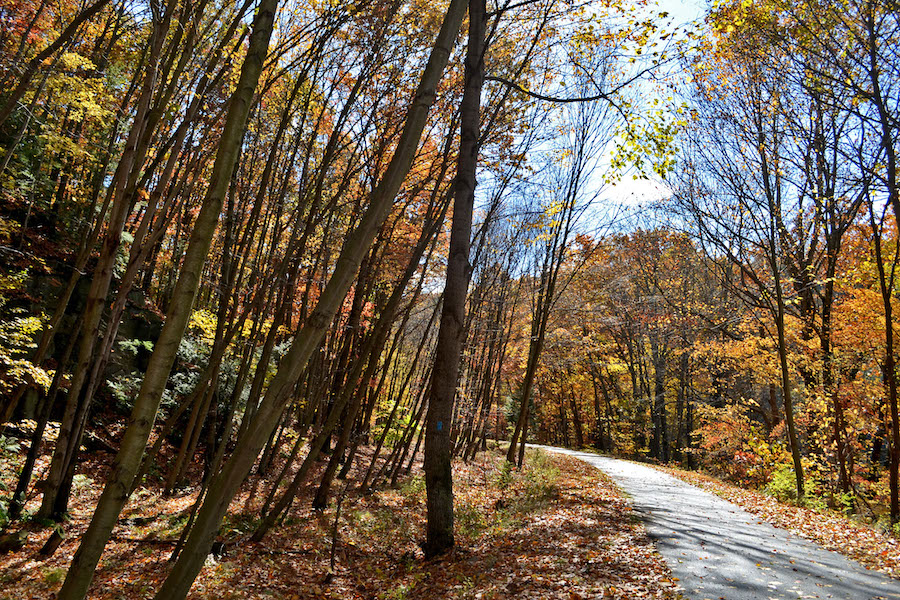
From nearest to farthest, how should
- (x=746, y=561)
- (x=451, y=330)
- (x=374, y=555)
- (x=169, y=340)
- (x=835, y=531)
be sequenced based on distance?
(x=169, y=340), (x=746, y=561), (x=451, y=330), (x=374, y=555), (x=835, y=531)

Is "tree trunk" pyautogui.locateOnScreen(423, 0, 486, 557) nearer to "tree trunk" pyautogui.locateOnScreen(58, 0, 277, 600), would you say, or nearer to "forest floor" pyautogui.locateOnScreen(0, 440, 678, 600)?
"forest floor" pyautogui.locateOnScreen(0, 440, 678, 600)

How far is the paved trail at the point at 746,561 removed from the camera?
427 cm

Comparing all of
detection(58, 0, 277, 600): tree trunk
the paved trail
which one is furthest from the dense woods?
the paved trail

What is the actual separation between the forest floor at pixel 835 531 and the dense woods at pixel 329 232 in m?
0.86

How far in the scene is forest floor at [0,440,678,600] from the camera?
461 centimetres

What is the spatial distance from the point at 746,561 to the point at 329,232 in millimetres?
7939

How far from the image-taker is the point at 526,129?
29.9 ft

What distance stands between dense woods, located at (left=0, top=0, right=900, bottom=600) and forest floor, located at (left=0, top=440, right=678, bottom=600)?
350 mm

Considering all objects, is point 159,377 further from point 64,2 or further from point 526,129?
point 64,2

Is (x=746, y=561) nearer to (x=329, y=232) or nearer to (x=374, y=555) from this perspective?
(x=374, y=555)

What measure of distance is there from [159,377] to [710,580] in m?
5.08

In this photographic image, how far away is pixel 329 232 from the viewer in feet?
29.3

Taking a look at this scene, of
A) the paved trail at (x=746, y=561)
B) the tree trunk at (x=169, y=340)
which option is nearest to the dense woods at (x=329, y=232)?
the tree trunk at (x=169, y=340)

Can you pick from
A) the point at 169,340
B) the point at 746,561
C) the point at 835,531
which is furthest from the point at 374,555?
the point at 835,531
